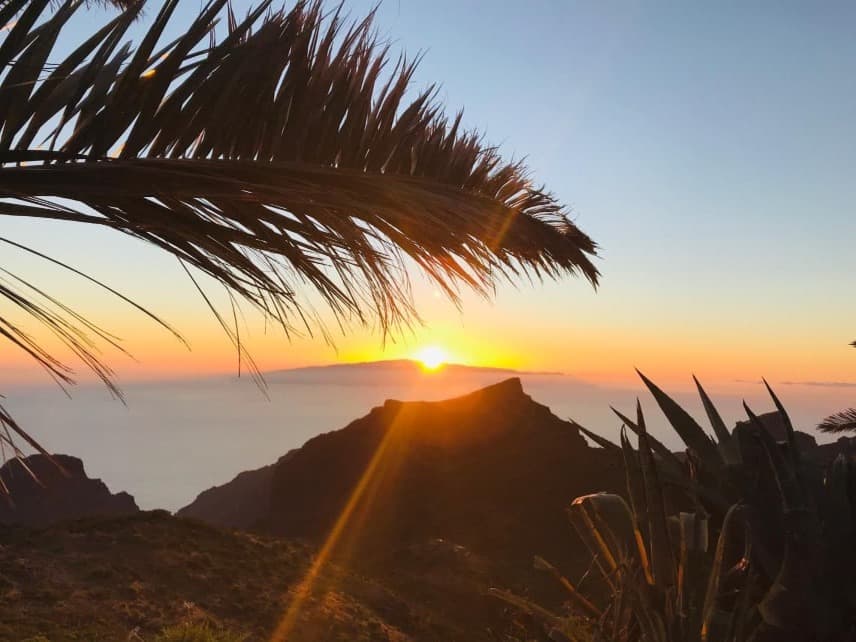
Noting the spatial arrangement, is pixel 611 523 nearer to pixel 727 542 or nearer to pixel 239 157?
pixel 727 542

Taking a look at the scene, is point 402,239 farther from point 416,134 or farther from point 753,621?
point 753,621

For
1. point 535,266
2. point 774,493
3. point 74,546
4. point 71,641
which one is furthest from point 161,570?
point 774,493

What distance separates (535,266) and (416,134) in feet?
2.75

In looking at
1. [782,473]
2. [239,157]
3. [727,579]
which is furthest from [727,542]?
[239,157]

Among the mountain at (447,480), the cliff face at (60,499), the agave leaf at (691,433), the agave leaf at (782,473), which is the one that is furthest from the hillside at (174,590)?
the cliff face at (60,499)

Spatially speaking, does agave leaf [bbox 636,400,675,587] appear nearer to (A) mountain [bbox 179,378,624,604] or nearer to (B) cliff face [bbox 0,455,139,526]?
(A) mountain [bbox 179,378,624,604]

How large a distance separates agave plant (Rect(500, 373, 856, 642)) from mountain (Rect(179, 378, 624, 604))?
1084 inches

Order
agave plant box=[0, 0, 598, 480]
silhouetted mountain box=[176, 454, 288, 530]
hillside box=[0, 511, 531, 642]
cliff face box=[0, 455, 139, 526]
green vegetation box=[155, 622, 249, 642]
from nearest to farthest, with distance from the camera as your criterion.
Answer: agave plant box=[0, 0, 598, 480]
green vegetation box=[155, 622, 249, 642]
hillside box=[0, 511, 531, 642]
cliff face box=[0, 455, 139, 526]
silhouetted mountain box=[176, 454, 288, 530]

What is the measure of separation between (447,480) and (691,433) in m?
36.6

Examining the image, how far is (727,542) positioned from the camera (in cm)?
245

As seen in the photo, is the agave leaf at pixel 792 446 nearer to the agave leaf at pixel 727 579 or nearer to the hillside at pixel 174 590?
the agave leaf at pixel 727 579

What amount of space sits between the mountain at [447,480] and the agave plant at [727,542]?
90.4 ft

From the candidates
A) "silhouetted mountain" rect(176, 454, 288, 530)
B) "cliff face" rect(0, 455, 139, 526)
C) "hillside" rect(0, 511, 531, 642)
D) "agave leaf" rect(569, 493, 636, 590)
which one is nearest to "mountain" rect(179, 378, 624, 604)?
"silhouetted mountain" rect(176, 454, 288, 530)

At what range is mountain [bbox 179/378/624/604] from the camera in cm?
3344
